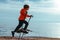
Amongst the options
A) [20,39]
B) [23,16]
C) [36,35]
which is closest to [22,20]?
[23,16]

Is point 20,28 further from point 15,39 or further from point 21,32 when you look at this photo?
point 15,39

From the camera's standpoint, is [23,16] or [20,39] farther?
[20,39]

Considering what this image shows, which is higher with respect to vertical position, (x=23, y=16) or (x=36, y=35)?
(x=23, y=16)

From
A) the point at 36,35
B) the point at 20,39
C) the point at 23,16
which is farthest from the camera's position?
the point at 36,35

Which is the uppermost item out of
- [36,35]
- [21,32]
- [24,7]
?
[24,7]

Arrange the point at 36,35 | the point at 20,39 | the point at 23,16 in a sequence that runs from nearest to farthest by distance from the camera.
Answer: the point at 23,16
the point at 20,39
the point at 36,35

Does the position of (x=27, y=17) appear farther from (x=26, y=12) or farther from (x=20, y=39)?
(x=20, y=39)

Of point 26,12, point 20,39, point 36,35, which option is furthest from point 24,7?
point 36,35

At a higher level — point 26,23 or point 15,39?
point 26,23

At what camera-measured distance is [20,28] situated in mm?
21391

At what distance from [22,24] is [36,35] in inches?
345

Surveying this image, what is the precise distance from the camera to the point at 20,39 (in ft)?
72.8

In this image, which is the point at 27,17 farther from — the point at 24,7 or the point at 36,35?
the point at 36,35

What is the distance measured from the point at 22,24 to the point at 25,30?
0.41 meters
